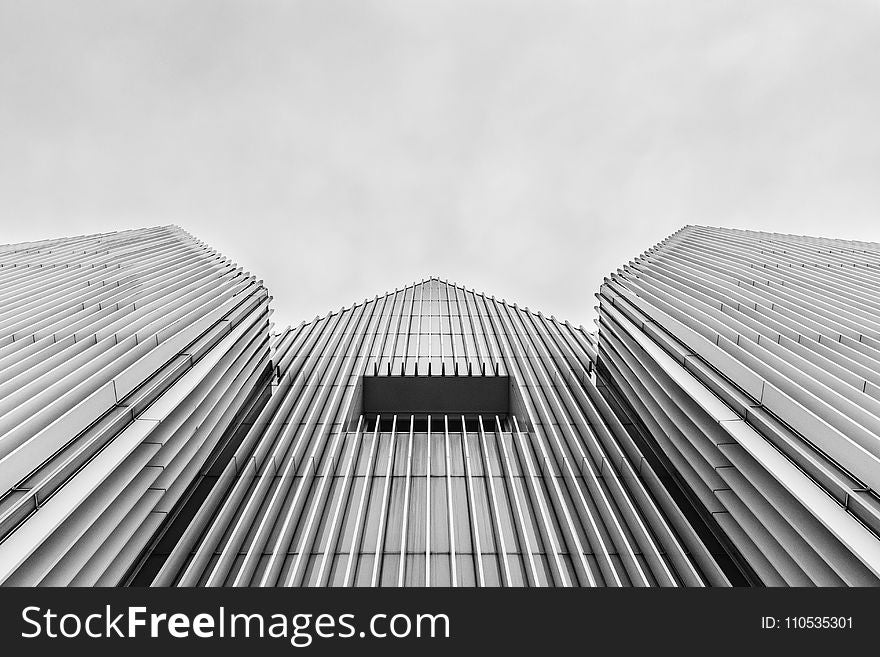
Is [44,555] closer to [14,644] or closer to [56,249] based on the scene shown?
[14,644]

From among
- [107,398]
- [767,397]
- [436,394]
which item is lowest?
[436,394]

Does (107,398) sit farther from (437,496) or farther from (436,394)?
(436,394)

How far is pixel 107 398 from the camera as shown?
713 centimetres

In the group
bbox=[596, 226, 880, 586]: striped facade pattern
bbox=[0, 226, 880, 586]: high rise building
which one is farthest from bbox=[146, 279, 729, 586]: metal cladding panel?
bbox=[596, 226, 880, 586]: striped facade pattern

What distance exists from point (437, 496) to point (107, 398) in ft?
20.0

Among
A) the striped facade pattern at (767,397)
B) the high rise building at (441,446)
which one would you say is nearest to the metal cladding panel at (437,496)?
the high rise building at (441,446)

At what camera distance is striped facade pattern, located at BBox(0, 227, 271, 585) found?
5.57m

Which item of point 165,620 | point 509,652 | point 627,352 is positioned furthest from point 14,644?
point 627,352

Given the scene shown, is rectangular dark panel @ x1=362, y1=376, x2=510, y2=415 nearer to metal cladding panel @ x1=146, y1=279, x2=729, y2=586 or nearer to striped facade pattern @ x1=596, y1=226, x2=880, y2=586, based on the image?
metal cladding panel @ x1=146, y1=279, x2=729, y2=586

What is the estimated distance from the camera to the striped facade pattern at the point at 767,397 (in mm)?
5672

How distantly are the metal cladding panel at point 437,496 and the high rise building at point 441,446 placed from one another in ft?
0.18

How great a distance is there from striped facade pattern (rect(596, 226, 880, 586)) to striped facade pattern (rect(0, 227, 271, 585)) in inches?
355

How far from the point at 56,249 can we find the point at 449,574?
19681 mm

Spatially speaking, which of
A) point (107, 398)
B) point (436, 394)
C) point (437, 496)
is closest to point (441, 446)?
point (437, 496)
